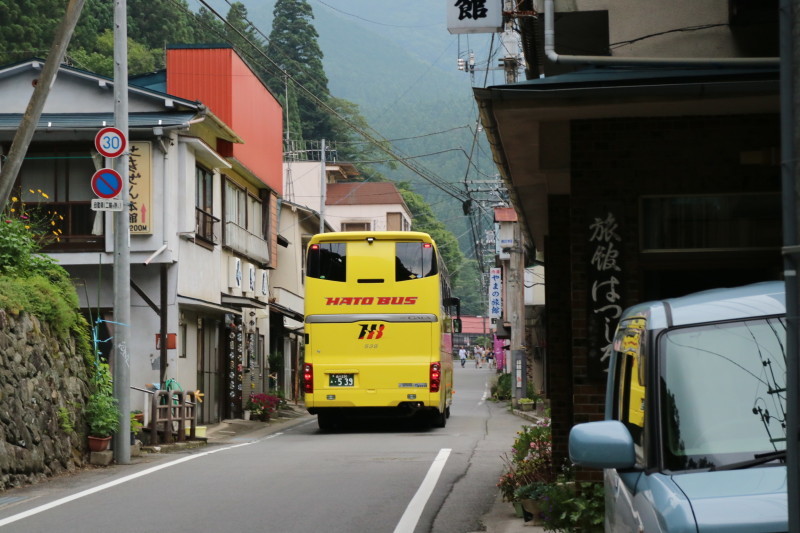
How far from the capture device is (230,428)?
28.6 metres

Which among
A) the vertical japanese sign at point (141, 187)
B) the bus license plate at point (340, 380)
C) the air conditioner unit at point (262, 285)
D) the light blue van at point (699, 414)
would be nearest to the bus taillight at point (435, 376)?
the bus license plate at point (340, 380)

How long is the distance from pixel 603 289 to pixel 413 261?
15.1m

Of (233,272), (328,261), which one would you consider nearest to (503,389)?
(233,272)

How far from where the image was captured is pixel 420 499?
13.3m

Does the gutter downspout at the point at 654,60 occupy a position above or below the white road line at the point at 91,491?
above

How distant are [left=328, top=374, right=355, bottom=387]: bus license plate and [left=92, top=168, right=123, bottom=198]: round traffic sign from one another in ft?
26.8

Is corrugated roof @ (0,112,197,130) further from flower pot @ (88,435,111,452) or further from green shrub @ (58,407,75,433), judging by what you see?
green shrub @ (58,407,75,433)

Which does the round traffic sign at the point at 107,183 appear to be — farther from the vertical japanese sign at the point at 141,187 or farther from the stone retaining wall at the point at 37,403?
the vertical japanese sign at the point at 141,187

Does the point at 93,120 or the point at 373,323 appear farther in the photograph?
the point at 93,120

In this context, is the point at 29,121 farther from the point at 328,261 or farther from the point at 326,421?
the point at 326,421

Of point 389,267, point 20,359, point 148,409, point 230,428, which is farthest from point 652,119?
point 230,428

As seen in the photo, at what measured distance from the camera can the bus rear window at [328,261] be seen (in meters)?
24.7

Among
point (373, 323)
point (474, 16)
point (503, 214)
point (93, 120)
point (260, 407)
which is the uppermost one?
point (503, 214)

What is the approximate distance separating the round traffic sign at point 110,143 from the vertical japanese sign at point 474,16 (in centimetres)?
695
